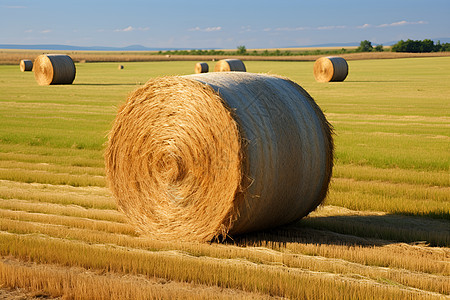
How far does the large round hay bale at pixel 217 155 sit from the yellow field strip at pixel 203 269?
884 millimetres

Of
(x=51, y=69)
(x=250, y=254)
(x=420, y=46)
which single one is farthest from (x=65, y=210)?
(x=420, y=46)

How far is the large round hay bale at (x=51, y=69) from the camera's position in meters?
35.8

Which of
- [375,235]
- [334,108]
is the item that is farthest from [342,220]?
[334,108]

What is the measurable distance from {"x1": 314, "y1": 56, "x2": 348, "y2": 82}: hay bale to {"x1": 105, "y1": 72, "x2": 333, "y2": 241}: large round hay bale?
30.7 m

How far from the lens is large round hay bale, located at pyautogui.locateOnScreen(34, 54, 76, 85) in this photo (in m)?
35.8

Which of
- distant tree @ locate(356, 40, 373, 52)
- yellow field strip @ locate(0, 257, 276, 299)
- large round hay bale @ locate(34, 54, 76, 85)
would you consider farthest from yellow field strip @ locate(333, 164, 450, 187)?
distant tree @ locate(356, 40, 373, 52)

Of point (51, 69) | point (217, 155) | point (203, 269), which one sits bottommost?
point (203, 269)

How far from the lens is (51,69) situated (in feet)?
117

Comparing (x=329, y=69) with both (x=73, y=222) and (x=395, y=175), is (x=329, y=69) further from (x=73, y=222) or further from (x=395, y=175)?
(x=73, y=222)

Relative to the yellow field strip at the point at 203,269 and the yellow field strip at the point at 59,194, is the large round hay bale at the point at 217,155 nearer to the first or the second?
the yellow field strip at the point at 203,269

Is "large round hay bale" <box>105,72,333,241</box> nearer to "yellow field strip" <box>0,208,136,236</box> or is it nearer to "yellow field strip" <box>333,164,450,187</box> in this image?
"yellow field strip" <box>0,208,136,236</box>

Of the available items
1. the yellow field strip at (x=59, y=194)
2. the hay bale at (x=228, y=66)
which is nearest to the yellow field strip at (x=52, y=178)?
the yellow field strip at (x=59, y=194)

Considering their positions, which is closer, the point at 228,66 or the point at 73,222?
the point at 73,222

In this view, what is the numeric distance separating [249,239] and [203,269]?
1768 millimetres
